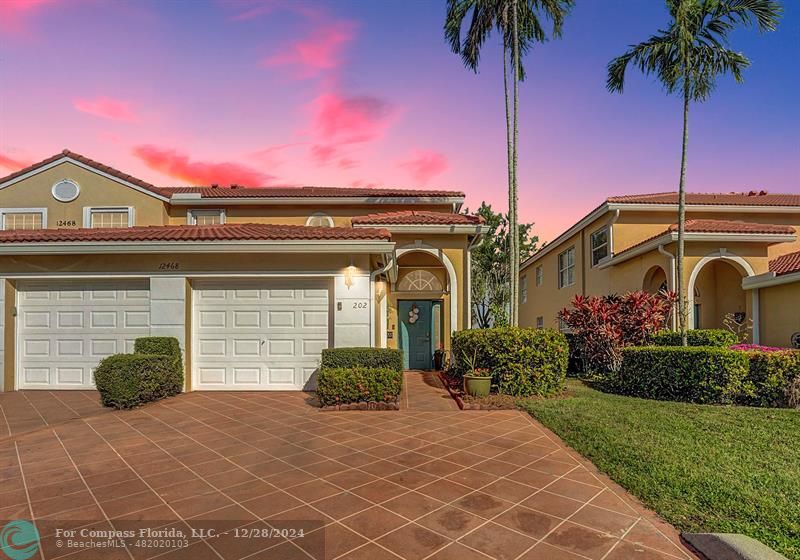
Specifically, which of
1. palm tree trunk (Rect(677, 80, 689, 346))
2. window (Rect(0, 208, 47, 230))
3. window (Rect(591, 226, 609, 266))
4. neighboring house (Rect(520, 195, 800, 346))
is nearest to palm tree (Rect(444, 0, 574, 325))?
palm tree trunk (Rect(677, 80, 689, 346))

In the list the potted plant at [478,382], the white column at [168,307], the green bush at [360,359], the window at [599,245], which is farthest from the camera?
the window at [599,245]

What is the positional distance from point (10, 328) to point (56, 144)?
27.3 ft

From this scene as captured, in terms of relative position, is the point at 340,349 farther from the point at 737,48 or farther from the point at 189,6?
the point at 737,48

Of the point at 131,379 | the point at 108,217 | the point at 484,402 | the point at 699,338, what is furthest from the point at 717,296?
the point at 108,217

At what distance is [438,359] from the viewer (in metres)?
13.7

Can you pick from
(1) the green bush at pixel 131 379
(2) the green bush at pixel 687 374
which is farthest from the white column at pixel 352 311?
(2) the green bush at pixel 687 374

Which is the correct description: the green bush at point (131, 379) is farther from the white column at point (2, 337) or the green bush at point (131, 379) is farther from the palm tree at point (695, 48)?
the palm tree at point (695, 48)

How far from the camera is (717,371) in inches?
320

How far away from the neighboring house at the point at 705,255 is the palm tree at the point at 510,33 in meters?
5.42

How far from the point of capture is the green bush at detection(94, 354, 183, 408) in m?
7.63

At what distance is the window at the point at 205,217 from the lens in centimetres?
1570

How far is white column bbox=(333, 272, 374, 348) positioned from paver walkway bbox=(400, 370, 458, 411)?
1.53 m

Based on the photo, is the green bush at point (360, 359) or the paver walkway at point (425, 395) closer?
the paver walkway at point (425, 395)

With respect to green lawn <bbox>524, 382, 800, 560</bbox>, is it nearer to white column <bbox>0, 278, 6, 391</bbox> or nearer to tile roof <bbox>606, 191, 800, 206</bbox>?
tile roof <bbox>606, 191, 800, 206</bbox>
